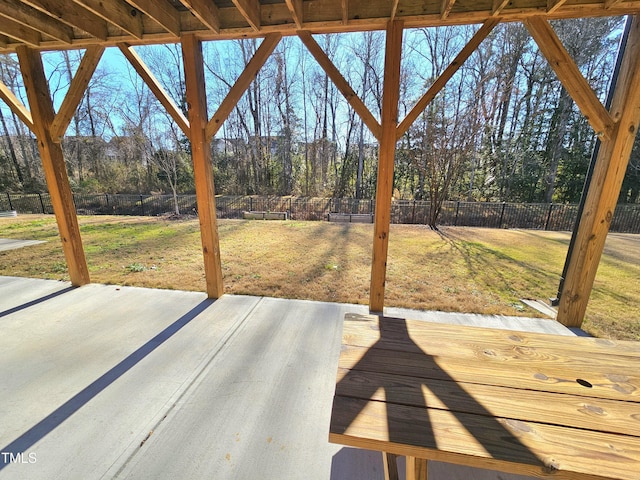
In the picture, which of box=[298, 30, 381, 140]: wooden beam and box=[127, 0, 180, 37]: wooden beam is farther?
box=[298, 30, 381, 140]: wooden beam

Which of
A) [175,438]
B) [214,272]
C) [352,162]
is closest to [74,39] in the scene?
[214,272]

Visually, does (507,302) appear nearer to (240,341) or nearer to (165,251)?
(240,341)

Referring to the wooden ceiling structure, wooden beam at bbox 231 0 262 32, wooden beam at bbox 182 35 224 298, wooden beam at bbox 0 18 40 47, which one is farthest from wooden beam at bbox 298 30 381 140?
wooden beam at bbox 0 18 40 47

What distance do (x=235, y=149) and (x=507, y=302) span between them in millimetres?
15199

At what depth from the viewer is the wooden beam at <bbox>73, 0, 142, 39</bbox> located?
1.94 m

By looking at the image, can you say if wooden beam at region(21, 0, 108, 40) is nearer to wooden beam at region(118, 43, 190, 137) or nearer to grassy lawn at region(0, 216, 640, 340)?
wooden beam at region(118, 43, 190, 137)

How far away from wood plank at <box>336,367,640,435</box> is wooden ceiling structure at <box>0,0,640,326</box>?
1641mm

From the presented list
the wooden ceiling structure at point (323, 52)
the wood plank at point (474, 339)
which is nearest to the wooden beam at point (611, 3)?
the wooden ceiling structure at point (323, 52)

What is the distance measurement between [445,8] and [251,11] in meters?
1.51

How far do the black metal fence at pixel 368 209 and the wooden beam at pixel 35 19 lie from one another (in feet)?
23.7

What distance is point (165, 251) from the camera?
4.89m

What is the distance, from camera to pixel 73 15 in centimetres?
220

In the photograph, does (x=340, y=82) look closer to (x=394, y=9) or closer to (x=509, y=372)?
(x=394, y=9)

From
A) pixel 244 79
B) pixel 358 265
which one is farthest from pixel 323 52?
pixel 358 265
